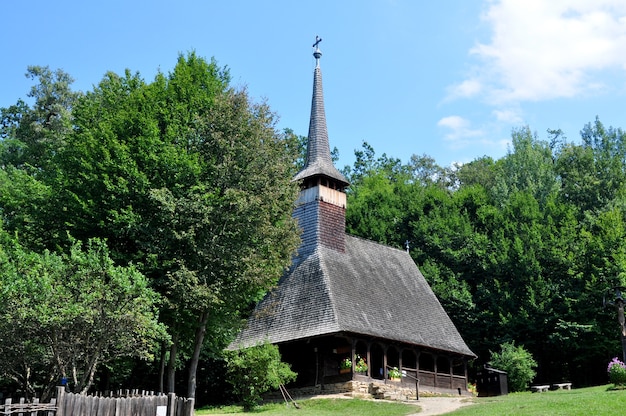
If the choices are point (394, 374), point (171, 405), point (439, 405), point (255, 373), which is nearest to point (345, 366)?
point (394, 374)

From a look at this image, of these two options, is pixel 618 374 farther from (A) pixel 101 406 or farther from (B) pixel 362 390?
(A) pixel 101 406

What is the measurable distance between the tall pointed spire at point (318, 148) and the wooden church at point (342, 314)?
0.20ft

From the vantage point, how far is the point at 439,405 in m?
24.7

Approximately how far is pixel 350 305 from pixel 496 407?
932 cm

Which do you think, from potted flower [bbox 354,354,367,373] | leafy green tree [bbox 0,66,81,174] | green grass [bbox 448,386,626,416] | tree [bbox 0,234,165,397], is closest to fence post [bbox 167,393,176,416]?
tree [bbox 0,234,165,397]

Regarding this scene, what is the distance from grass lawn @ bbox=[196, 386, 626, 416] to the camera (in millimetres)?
18469

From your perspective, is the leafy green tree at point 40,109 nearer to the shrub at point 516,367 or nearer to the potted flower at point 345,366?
the potted flower at point 345,366

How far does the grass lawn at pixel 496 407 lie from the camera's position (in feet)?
60.6

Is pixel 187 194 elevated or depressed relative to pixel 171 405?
elevated

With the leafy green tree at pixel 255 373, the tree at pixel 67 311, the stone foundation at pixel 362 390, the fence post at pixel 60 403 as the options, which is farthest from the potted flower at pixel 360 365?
the fence post at pixel 60 403

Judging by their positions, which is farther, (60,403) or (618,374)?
(618,374)

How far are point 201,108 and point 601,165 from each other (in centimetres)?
3469

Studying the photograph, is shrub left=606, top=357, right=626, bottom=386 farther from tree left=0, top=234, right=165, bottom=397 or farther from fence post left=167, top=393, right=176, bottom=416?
fence post left=167, top=393, right=176, bottom=416

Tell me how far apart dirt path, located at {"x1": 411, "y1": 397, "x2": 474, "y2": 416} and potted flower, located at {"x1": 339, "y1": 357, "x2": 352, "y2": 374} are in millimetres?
3195
